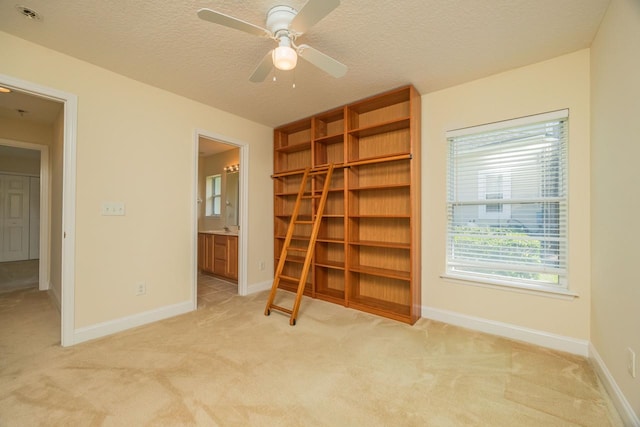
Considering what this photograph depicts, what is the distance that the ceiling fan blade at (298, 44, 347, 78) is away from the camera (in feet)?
5.60

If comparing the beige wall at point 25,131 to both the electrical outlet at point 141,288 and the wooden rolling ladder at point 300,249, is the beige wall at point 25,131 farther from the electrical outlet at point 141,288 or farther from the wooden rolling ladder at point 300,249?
the wooden rolling ladder at point 300,249

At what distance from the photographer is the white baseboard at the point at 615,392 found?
4.38 feet

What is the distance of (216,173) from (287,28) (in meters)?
4.30

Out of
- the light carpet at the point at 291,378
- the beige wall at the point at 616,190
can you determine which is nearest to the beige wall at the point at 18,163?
the light carpet at the point at 291,378

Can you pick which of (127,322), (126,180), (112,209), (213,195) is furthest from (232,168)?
(127,322)

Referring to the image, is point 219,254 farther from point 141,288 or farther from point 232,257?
point 141,288

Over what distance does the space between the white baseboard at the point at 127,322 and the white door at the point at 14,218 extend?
586cm

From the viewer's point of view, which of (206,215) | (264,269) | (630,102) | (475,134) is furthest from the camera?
(206,215)

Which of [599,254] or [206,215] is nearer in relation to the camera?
[599,254]

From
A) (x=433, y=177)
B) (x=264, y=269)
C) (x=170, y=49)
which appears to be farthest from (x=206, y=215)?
(x=433, y=177)

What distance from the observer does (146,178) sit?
2.69m

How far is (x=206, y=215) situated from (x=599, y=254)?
5794 millimetres

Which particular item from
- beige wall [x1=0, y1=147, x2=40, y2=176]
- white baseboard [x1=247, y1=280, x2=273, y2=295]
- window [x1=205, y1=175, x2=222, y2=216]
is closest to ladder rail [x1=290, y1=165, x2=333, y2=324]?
white baseboard [x1=247, y1=280, x2=273, y2=295]

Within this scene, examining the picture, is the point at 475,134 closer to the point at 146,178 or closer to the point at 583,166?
the point at 583,166
